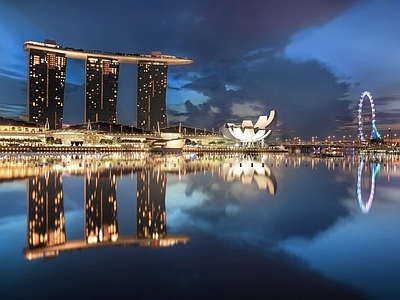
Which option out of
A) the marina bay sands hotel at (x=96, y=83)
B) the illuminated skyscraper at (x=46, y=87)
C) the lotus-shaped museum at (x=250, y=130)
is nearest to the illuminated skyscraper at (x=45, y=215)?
the marina bay sands hotel at (x=96, y=83)

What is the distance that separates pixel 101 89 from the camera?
85.8m

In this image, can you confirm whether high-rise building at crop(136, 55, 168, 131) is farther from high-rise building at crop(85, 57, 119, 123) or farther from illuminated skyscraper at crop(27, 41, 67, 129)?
illuminated skyscraper at crop(27, 41, 67, 129)

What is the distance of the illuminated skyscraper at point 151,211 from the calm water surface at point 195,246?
0.10ft

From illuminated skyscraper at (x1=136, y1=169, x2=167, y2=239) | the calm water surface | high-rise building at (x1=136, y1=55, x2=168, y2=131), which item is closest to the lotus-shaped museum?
high-rise building at (x1=136, y1=55, x2=168, y2=131)

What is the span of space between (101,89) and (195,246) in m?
83.5

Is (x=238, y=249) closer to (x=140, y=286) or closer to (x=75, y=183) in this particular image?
(x=140, y=286)

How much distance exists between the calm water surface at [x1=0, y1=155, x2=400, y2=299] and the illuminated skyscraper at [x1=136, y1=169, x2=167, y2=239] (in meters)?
0.03

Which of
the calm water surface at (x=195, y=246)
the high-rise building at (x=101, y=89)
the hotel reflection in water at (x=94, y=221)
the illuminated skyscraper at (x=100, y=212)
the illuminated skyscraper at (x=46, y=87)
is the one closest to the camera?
the calm water surface at (x=195, y=246)

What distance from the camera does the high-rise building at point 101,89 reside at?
85.1 m

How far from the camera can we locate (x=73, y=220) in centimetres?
843

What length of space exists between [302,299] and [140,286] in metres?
1.89

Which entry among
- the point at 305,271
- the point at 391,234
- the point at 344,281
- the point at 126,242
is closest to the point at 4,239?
the point at 126,242

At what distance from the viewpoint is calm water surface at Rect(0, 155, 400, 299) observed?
468 centimetres

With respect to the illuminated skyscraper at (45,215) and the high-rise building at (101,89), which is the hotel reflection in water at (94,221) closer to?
the illuminated skyscraper at (45,215)
